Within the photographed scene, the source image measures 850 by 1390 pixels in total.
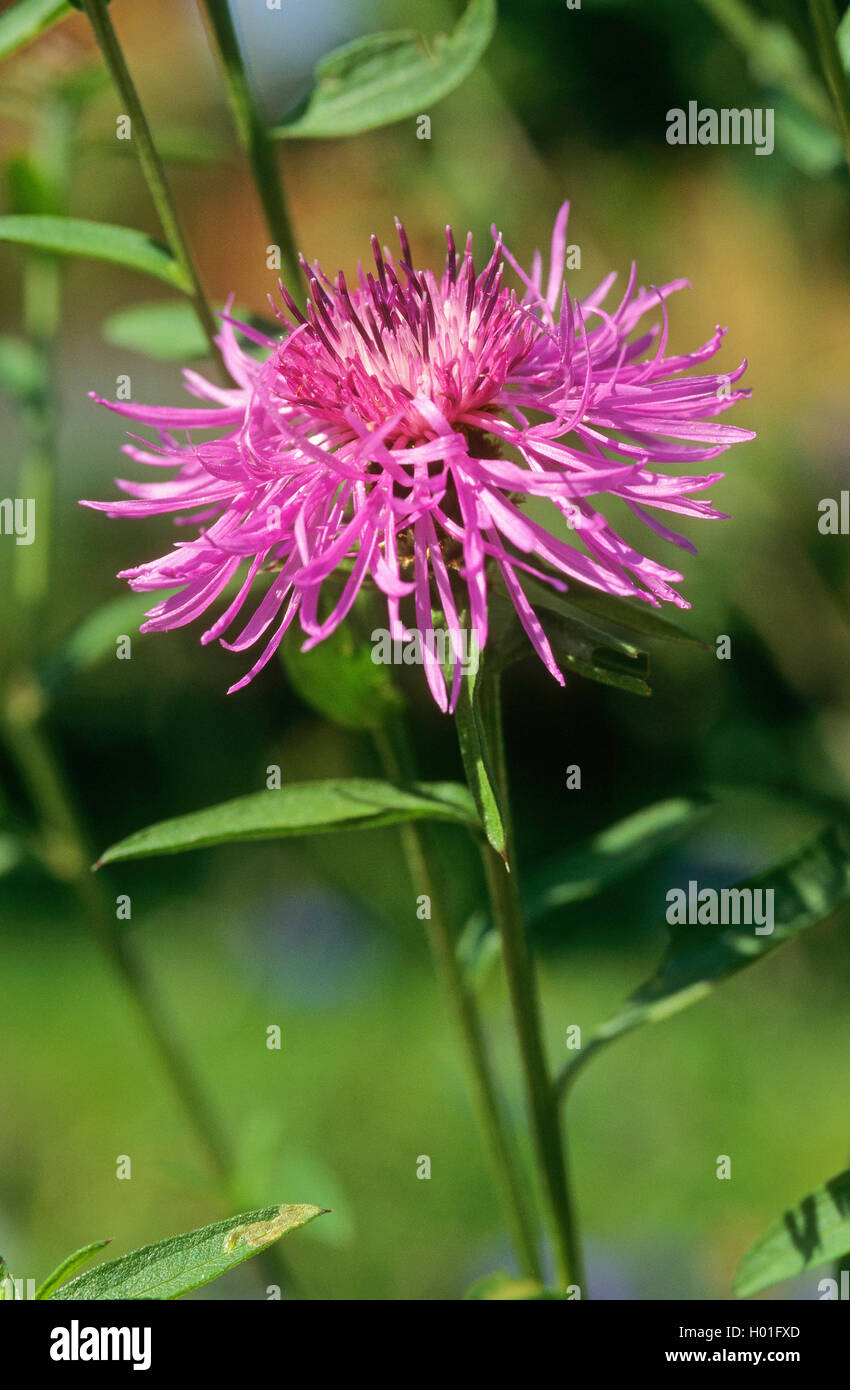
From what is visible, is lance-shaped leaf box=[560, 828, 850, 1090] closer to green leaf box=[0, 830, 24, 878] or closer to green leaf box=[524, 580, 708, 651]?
green leaf box=[524, 580, 708, 651]

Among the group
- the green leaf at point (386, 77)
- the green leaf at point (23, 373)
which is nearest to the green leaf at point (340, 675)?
the green leaf at point (386, 77)

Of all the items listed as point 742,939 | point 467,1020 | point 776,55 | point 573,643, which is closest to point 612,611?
point 573,643

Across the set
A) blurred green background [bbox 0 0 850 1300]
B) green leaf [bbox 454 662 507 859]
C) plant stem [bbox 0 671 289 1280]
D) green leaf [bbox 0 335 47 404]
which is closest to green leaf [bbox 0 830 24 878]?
plant stem [bbox 0 671 289 1280]

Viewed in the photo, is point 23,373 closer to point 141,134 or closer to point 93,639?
point 93,639

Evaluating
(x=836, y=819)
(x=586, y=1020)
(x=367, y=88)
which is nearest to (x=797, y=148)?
(x=367, y=88)

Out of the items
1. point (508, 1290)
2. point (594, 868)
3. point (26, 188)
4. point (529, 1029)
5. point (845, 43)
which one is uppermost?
point (26, 188)

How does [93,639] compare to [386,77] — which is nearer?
[386,77]

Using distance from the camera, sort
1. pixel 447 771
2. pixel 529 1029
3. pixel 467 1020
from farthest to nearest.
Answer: pixel 447 771, pixel 467 1020, pixel 529 1029
